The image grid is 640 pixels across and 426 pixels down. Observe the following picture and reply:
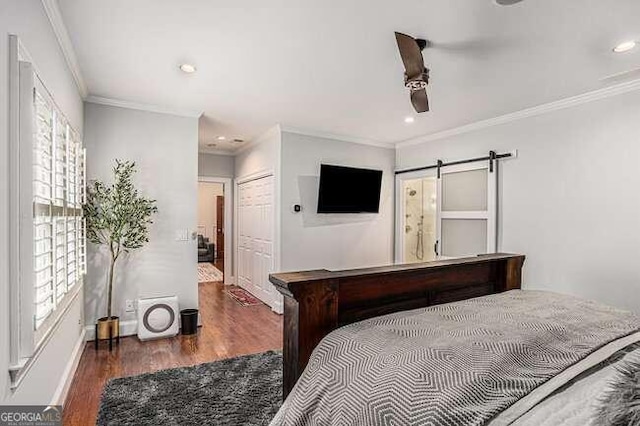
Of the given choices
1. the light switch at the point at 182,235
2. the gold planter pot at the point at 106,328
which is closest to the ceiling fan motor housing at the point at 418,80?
the light switch at the point at 182,235

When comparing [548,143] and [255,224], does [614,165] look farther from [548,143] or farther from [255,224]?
[255,224]

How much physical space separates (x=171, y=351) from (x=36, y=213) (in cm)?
209

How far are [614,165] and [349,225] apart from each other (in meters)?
3.15

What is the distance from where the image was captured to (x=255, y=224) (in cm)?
556

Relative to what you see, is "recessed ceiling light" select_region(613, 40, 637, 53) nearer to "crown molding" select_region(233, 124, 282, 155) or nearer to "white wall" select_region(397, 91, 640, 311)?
"white wall" select_region(397, 91, 640, 311)

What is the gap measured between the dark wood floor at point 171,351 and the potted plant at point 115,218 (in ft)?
1.04

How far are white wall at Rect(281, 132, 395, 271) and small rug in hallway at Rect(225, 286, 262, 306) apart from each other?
3.60 ft

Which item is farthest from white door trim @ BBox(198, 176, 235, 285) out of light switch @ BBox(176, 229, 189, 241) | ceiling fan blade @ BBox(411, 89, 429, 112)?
ceiling fan blade @ BBox(411, 89, 429, 112)

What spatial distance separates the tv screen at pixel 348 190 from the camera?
4871mm

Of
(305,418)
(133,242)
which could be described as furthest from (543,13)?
(133,242)

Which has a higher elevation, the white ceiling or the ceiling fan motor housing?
the white ceiling

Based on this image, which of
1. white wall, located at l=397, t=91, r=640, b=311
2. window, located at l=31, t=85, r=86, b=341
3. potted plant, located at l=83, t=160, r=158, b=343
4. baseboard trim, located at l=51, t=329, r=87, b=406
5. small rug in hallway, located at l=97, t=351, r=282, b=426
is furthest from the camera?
potted plant, located at l=83, t=160, r=158, b=343

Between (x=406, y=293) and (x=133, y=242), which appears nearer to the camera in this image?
(x=406, y=293)

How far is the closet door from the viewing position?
4258 mm
